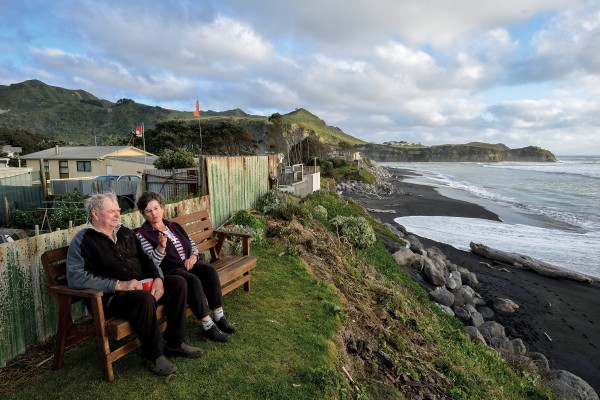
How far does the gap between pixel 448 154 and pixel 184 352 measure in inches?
7620

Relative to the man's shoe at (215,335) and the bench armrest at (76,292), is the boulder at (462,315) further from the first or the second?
the bench armrest at (76,292)

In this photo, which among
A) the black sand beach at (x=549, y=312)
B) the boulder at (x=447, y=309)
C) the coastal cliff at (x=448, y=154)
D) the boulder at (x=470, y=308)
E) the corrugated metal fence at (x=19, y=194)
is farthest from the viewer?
the coastal cliff at (x=448, y=154)

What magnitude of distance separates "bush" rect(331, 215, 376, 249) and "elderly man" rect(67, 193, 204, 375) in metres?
8.50

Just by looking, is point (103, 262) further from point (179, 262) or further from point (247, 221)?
point (247, 221)

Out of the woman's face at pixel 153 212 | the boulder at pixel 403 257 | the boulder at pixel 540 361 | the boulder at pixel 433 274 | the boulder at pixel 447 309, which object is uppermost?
the woman's face at pixel 153 212

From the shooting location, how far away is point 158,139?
58.0 meters

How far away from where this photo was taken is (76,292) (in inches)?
139

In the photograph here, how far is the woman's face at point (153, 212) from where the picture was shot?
464 cm

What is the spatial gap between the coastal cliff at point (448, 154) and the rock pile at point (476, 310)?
544 ft

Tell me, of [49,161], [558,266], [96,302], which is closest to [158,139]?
[49,161]

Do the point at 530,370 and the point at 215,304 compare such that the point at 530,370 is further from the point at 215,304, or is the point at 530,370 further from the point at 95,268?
the point at 95,268

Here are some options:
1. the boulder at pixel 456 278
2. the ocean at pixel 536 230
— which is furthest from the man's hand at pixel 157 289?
the ocean at pixel 536 230

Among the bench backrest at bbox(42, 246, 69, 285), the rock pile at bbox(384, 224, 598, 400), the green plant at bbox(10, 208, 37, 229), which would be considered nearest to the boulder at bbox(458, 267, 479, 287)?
the rock pile at bbox(384, 224, 598, 400)

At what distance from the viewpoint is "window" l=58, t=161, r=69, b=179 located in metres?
33.9
